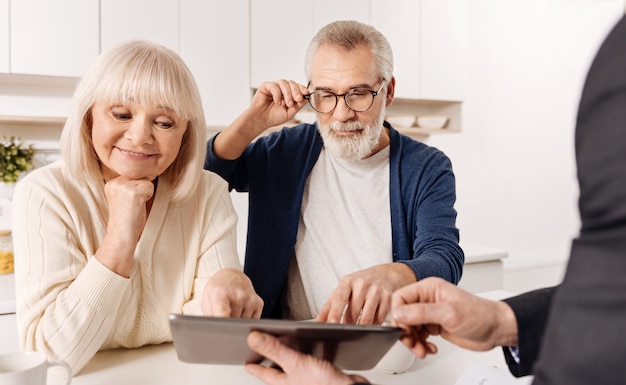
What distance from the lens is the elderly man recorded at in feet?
5.08

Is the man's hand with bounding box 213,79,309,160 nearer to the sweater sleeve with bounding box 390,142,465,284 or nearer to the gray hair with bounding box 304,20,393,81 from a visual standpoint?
the gray hair with bounding box 304,20,393,81

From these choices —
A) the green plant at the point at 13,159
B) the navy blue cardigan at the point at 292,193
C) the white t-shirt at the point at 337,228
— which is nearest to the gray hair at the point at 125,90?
the navy blue cardigan at the point at 292,193

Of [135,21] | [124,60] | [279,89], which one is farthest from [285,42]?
[124,60]

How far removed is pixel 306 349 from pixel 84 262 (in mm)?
608

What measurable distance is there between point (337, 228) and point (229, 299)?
75cm

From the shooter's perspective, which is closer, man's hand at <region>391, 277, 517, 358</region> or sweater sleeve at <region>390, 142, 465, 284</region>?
man's hand at <region>391, 277, 517, 358</region>

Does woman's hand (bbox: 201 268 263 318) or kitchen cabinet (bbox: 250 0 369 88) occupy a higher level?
kitchen cabinet (bbox: 250 0 369 88)

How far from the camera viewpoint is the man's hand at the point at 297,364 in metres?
0.70

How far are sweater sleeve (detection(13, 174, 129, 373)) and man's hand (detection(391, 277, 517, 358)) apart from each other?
606 millimetres

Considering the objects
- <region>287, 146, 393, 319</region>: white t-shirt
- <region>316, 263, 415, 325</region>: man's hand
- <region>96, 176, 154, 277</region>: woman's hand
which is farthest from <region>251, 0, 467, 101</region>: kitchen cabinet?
<region>316, 263, 415, 325</region>: man's hand

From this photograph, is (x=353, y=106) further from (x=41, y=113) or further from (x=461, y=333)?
(x=41, y=113)

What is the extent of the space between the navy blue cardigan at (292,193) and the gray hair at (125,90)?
47 centimetres

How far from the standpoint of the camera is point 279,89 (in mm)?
1579

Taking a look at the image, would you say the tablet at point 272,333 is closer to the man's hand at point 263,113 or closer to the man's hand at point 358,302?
the man's hand at point 358,302
